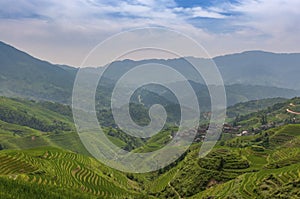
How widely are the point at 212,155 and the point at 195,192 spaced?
33.9 feet

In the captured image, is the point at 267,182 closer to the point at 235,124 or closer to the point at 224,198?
the point at 224,198

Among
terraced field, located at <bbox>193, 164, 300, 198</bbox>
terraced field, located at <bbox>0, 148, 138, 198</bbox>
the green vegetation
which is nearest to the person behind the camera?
the green vegetation

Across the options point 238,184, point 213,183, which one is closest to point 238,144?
point 213,183

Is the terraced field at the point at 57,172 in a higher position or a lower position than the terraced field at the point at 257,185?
lower

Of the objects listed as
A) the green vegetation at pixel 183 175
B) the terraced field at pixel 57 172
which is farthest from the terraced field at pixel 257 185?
the terraced field at pixel 57 172

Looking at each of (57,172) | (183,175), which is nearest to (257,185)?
(183,175)

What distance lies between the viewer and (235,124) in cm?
15100

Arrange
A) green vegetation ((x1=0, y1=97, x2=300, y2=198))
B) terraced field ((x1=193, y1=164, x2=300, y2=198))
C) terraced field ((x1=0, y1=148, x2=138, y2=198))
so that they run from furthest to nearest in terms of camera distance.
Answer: terraced field ((x1=0, y1=148, x2=138, y2=198))
terraced field ((x1=193, y1=164, x2=300, y2=198))
green vegetation ((x1=0, y1=97, x2=300, y2=198))

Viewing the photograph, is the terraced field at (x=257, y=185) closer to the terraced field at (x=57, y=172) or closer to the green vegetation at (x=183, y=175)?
the green vegetation at (x=183, y=175)

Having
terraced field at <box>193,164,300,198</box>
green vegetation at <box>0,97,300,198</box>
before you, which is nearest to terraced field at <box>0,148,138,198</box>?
green vegetation at <box>0,97,300,198</box>

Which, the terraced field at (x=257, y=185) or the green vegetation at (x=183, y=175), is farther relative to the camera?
the terraced field at (x=257, y=185)

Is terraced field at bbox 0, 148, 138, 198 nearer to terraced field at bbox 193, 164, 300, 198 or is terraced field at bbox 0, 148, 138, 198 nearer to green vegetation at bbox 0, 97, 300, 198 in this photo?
green vegetation at bbox 0, 97, 300, 198

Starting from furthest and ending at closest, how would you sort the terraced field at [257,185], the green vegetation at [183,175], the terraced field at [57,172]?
the terraced field at [57,172] → the terraced field at [257,185] → the green vegetation at [183,175]

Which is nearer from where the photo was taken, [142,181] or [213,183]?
[213,183]
